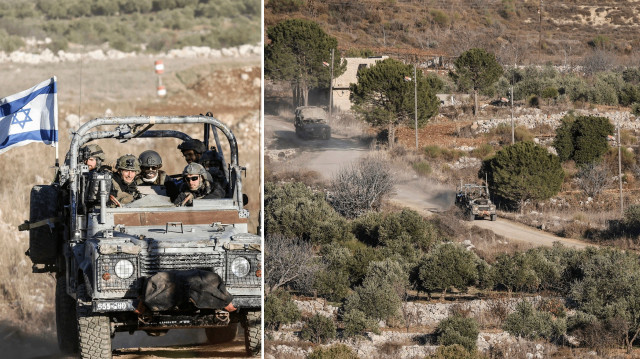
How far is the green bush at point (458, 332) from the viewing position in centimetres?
2104

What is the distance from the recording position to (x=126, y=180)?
42.1 ft

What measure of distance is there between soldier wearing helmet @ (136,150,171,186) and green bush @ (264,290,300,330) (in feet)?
27.5

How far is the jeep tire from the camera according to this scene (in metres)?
13.6

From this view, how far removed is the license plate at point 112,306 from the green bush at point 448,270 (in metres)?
11.2

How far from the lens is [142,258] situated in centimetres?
1128

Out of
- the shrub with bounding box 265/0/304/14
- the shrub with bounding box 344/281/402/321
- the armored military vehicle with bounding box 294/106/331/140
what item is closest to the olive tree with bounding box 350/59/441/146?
the armored military vehicle with bounding box 294/106/331/140

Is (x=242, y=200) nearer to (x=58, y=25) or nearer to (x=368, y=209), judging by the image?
(x=368, y=209)

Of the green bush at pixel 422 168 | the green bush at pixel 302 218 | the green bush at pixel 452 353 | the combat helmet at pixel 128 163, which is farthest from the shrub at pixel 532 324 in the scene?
the combat helmet at pixel 128 163

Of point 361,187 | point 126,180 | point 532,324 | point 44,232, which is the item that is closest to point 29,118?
point 44,232

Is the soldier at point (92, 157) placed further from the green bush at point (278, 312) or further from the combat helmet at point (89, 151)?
the green bush at point (278, 312)

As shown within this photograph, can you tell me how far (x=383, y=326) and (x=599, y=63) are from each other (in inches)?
281

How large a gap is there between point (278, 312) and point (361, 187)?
3480 millimetres

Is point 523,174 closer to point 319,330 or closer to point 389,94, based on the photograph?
point 389,94

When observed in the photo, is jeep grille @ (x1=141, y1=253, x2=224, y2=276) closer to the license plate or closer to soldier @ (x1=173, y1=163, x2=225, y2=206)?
the license plate
